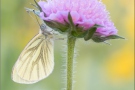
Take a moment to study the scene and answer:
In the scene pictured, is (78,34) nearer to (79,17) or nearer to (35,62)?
(79,17)

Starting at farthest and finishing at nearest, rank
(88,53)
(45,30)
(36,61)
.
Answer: (88,53) → (36,61) → (45,30)

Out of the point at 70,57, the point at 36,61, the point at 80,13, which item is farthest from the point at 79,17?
the point at 36,61

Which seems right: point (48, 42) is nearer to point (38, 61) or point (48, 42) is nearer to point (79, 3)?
point (38, 61)

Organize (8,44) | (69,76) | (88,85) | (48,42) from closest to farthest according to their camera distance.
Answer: (69,76) < (48,42) < (8,44) < (88,85)

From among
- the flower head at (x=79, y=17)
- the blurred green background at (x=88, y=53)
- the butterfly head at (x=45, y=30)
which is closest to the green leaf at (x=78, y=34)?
the flower head at (x=79, y=17)

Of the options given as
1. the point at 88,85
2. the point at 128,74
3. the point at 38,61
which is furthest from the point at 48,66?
the point at 128,74

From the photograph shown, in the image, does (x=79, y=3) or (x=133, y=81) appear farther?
(x=133, y=81)
